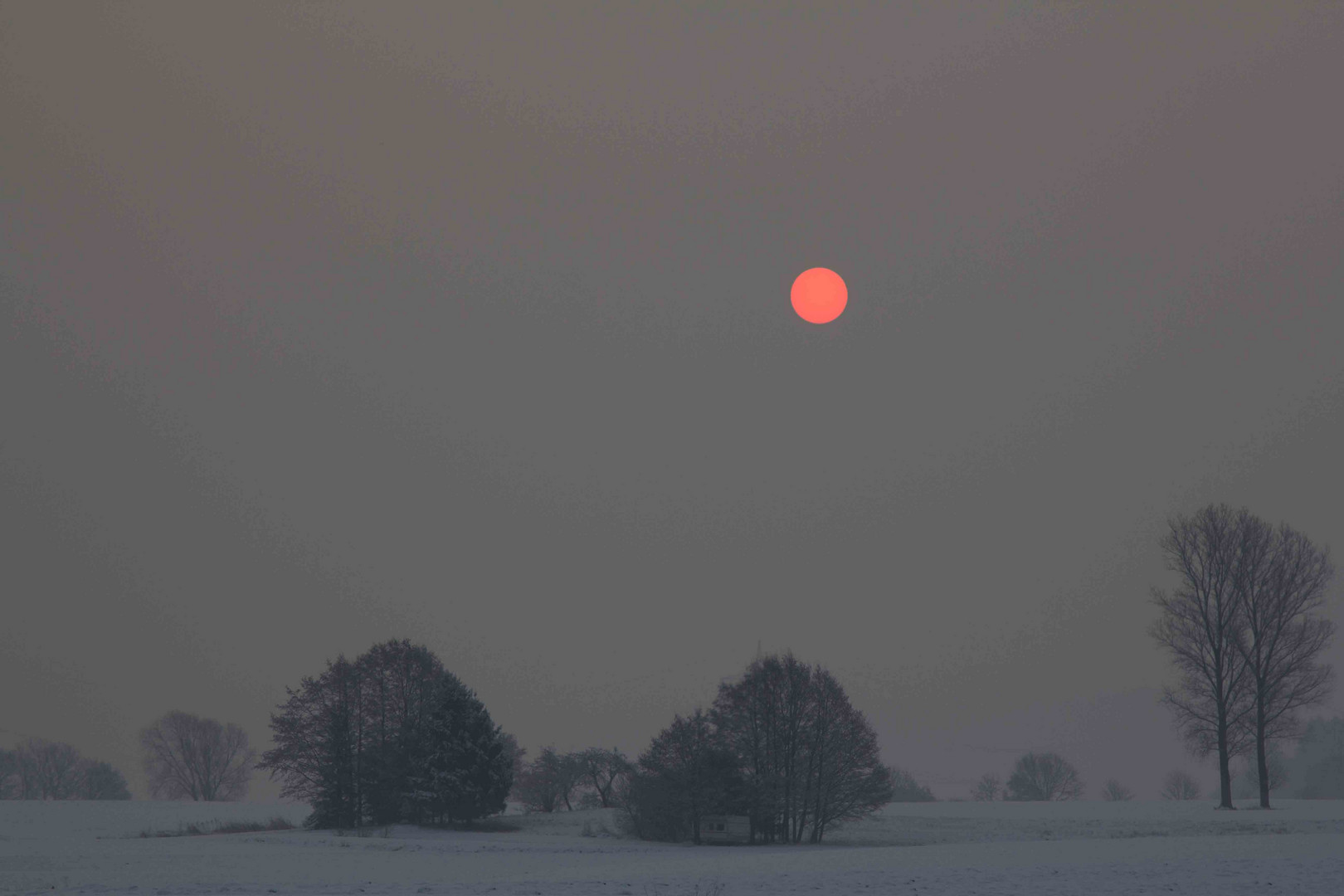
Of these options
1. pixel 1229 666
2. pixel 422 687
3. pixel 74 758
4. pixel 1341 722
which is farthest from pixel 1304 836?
pixel 74 758

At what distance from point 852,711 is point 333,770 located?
3051cm

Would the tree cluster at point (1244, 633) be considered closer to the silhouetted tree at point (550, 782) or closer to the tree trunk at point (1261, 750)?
the tree trunk at point (1261, 750)

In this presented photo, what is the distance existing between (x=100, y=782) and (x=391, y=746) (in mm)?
59270

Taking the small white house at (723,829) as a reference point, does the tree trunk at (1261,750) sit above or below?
above

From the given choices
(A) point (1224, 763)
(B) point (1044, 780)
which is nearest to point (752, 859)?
(A) point (1224, 763)

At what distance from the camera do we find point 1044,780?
326ft

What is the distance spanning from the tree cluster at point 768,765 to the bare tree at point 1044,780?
56.0 m

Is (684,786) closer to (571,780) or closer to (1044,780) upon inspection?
(571,780)

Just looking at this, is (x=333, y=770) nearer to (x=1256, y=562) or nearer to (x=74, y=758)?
(x=1256, y=562)

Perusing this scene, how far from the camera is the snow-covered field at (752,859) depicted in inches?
1000

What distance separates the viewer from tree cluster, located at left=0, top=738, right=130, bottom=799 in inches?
4043

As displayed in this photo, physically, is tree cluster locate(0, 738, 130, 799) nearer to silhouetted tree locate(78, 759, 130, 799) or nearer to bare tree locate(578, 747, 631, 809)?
silhouetted tree locate(78, 759, 130, 799)

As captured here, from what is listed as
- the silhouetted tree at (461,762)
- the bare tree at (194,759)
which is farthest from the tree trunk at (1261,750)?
the bare tree at (194,759)

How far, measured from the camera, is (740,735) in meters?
51.1
